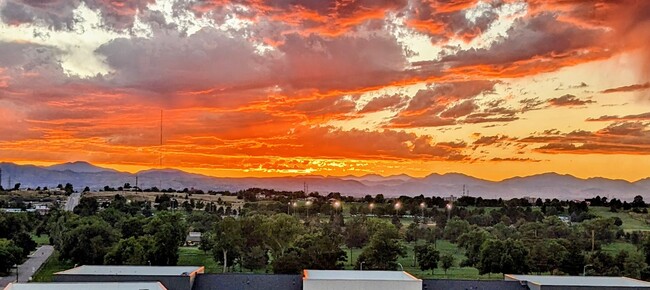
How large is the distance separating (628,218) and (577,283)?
53.6 metres

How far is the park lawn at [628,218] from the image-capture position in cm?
7078

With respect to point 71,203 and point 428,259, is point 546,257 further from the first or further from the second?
point 71,203

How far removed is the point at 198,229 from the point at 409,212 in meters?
27.1

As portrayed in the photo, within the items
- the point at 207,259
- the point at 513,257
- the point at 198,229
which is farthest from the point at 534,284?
the point at 198,229

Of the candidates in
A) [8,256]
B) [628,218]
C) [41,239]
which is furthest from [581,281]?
[628,218]

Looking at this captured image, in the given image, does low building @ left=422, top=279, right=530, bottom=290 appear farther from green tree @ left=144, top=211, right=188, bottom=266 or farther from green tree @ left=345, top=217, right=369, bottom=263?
green tree @ left=345, top=217, right=369, bottom=263

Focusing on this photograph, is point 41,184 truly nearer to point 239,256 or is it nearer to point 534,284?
point 239,256

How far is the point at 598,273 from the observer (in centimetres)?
4438

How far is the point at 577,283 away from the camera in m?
31.3

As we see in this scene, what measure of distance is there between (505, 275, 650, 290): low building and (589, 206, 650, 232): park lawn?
1554 inches

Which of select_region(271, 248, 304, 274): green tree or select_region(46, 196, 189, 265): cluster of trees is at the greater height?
select_region(46, 196, 189, 265): cluster of trees

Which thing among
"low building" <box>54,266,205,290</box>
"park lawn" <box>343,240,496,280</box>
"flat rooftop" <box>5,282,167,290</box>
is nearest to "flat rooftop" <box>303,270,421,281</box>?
"low building" <box>54,266,205,290</box>

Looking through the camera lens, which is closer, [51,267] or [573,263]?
[573,263]

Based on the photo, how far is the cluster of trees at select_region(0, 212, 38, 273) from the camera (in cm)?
4512
